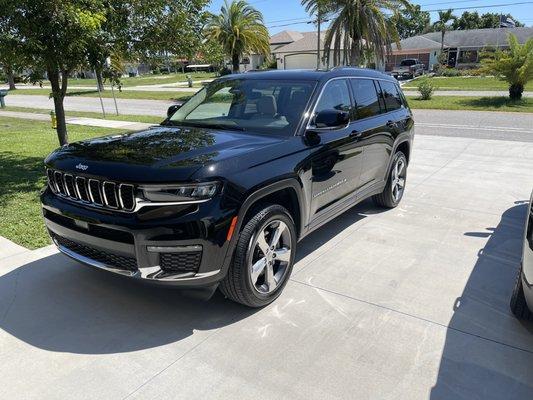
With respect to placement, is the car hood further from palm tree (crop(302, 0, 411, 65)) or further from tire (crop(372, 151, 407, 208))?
palm tree (crop(302, 0, 411, 65))

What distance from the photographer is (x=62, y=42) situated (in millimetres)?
5824

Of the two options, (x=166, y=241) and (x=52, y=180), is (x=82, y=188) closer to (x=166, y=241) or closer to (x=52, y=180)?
(x=52, y=180)

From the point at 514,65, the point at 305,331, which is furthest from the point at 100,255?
the point at 514,65

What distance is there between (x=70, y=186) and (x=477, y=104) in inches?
796

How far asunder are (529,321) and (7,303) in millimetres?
4026

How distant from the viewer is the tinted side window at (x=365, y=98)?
485 cm

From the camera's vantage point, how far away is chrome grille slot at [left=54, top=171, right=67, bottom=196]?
11.4 feet

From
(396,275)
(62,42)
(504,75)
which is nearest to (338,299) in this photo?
(396,275)

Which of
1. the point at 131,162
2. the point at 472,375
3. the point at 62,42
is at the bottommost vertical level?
the point at 472,375

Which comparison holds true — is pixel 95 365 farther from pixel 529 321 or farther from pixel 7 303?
pixel 529 321

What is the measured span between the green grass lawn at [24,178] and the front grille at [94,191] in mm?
1561

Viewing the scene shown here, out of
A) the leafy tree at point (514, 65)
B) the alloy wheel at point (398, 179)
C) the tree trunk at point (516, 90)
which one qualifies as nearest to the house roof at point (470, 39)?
the tree trunk at point (516, 90)

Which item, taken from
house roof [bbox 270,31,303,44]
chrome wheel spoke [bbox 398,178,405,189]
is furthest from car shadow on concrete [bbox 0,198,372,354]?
house roof [bbox 270,31,303,44]

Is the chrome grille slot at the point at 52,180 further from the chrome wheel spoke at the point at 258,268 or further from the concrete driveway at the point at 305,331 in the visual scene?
the chrome wheel spoke at the point at 258,268
